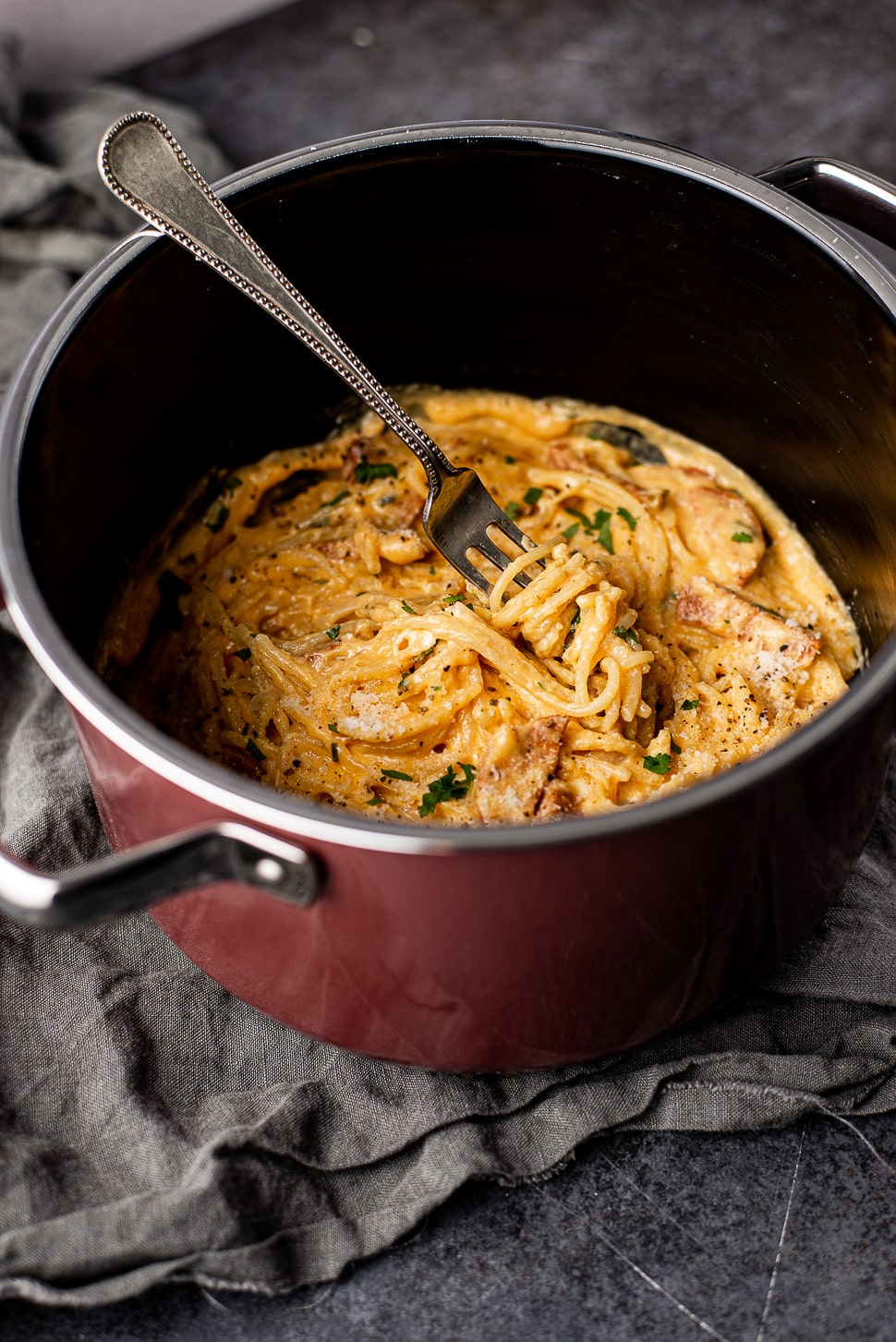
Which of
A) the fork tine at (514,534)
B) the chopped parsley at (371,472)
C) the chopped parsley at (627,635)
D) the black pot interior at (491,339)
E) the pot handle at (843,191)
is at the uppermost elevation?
the pot handle at (843,191)

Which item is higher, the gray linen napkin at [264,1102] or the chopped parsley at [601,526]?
the chopped parsley at [601,526]

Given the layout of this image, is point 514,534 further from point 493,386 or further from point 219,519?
point 219,519

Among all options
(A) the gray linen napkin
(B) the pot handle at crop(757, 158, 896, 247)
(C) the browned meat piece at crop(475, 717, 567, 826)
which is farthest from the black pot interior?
(C) the browned meat piece at crop(475, 717, 567, 826)

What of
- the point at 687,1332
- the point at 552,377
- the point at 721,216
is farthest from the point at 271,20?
the point at 687,1332

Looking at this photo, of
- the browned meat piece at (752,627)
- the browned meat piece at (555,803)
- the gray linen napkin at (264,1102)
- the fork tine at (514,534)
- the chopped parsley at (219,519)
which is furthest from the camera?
the chopped parsley at (219,519)

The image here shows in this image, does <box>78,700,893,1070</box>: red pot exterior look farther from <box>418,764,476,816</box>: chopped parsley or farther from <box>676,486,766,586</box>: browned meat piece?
<box>676,486,766,586</box>: browned meat piece

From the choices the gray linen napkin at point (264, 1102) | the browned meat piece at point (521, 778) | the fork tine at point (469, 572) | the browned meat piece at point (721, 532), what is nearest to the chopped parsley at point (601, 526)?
the browned meat piece at point (721, 532)

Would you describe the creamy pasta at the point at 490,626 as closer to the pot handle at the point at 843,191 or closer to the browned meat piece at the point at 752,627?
the browned meat piece at the point at 752,627
